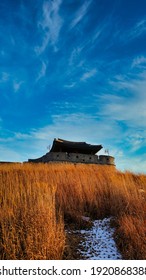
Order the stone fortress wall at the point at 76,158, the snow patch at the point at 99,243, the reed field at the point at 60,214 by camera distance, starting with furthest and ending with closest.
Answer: the stone fortress wall at the point at 76,158
the snow patch at the point at 99,243
the reed field at the point at 60,214

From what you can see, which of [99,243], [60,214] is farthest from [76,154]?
[99,243]

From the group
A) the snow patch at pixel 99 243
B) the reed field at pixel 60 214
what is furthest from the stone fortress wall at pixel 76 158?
the snow patch at pixel 99 243

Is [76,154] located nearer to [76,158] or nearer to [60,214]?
[76,158]

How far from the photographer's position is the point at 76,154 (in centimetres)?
A: 2292

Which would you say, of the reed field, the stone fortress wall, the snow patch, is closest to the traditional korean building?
the stone fortress wall

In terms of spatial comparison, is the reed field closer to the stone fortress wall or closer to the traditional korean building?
the stone fortress wall

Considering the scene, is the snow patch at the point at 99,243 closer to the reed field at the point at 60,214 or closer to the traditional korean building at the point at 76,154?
the reed field at the point at 60,214

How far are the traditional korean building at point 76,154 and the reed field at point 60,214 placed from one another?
15.0 meters

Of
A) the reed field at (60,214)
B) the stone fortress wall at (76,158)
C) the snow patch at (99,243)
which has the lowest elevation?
the snow patch at (99,243)

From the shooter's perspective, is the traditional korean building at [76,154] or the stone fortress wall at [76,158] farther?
the traditional korean building at [76,154]

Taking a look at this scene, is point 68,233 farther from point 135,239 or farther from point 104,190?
point 104,190

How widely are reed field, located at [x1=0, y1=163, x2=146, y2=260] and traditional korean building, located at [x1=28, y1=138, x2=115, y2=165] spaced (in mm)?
14966

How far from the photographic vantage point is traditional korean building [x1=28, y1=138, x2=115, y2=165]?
71.5ft

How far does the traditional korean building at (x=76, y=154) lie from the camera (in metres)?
21.8
